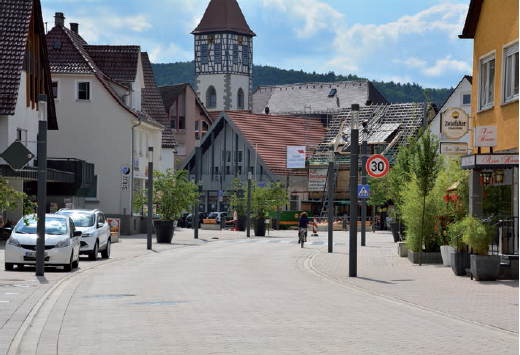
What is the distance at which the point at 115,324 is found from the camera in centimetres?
1398

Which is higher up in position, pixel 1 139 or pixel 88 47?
pixel 88 47

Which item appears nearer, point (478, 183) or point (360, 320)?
point (360, 320)

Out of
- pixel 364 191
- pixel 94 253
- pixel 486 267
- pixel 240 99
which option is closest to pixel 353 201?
pixel 486 267

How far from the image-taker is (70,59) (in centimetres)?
6203

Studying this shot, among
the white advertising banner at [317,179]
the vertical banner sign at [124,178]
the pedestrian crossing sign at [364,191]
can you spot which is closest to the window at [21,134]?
the vertical banner sign at [124,178]

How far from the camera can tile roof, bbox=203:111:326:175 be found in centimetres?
10175

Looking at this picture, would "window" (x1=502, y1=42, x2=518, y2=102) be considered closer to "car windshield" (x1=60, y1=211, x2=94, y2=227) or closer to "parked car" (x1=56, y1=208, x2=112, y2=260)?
"parked car" (x1=56, y1=208, x2=112, y2=260)

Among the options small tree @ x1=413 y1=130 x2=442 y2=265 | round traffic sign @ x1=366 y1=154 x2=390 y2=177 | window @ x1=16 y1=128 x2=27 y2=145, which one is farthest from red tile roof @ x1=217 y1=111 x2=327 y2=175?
round traffic sign @ x1=366 y1=154 x2=390 y2=177

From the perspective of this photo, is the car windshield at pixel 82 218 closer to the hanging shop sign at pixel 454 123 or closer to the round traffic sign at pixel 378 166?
the round traffic sign at pixel 378 166

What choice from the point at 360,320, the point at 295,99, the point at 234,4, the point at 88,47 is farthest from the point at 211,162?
the point at 360,320

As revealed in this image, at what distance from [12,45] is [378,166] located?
22022 mm

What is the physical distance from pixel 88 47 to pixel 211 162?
39.5m

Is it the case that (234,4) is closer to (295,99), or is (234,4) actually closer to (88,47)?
(295,99)

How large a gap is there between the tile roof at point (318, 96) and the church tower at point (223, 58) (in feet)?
33.7
